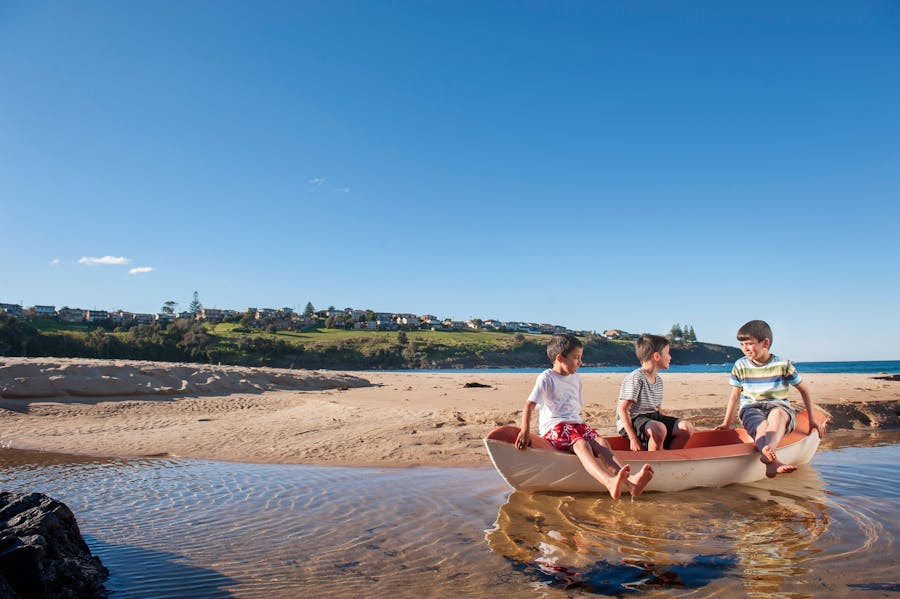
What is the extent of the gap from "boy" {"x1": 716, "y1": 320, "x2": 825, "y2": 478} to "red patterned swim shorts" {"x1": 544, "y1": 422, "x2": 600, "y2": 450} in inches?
83.8

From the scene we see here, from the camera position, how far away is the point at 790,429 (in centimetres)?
652

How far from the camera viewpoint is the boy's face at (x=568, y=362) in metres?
5.61

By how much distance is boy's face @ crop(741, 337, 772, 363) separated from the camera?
6438mm

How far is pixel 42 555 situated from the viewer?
287cm

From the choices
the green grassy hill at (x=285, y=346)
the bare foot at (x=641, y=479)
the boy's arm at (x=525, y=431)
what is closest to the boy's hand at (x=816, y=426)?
the bare foot at (x=641, y=479)

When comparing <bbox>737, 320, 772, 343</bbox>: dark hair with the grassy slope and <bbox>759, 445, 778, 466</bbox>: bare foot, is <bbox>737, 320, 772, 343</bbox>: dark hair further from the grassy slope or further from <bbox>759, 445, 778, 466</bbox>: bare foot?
the grassy slope

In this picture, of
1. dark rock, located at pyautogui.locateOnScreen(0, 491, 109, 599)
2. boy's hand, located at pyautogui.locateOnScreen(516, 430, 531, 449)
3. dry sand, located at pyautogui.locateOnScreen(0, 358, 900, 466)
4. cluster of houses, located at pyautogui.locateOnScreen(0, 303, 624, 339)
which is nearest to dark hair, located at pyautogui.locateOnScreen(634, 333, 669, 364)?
boy's hand, located at pyautogui.locateOnScreen(516, 430, 531, 449)

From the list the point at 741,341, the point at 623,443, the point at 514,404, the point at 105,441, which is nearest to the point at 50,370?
the point at 105,441

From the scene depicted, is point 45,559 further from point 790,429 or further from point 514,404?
point 514,404

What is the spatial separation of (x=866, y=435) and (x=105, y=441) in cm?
1348

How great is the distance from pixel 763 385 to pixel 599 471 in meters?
2.76

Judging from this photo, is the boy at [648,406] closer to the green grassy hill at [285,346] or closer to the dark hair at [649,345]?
the dark hair at [649,345]

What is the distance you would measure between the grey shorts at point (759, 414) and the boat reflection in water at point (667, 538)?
27.4 inches

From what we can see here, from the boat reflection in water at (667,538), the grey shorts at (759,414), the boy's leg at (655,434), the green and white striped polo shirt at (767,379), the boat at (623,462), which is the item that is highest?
the green and white striped polo shirt at (767,379)
